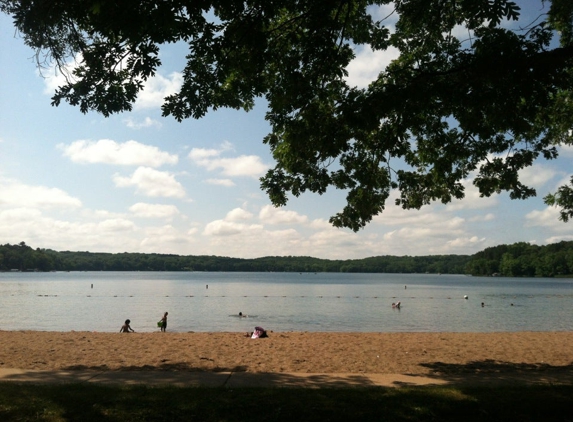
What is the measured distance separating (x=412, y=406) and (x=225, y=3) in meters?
6.79

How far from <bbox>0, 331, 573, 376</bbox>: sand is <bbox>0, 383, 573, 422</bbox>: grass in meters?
4.42

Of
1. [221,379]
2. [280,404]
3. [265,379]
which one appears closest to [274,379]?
[265,379]

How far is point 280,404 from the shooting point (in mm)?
6973

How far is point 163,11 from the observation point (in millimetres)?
6070

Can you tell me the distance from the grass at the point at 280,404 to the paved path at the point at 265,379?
83 cm

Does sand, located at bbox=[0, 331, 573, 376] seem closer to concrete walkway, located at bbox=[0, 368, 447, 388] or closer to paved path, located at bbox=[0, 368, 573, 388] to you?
paved path, located at bbox=[0, 368, 573, 388]

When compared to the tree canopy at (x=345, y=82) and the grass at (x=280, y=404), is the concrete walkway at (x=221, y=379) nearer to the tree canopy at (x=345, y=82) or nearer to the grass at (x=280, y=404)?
the grass at (x=280, y=404)

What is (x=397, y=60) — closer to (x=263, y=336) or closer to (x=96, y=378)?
(x=96, y=378)

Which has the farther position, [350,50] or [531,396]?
[350,50]

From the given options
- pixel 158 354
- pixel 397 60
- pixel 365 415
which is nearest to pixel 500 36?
pixel 397 60

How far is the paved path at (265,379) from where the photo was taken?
884 centimetres

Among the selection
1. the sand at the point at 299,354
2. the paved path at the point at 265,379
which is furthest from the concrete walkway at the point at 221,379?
the sand at the point at 299,354

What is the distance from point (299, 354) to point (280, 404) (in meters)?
9.47

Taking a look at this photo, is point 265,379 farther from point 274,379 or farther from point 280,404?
point 280,404
